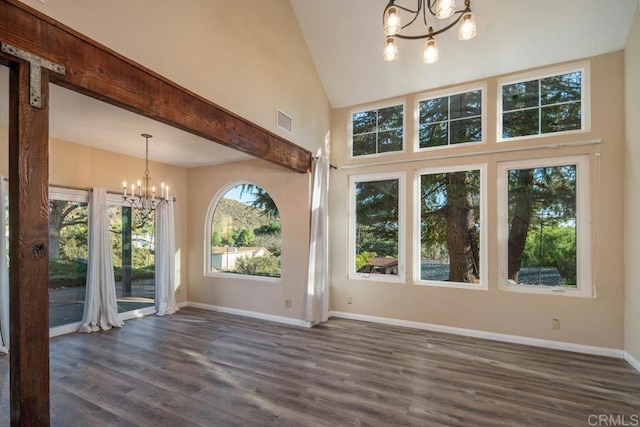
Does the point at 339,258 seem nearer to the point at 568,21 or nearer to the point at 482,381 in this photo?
the point at 482,381

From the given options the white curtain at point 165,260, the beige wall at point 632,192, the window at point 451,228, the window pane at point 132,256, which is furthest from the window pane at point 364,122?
the window pane at point 132,256

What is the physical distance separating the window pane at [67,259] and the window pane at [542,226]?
5914 mm

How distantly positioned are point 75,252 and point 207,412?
11.0 feet

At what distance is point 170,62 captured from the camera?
251cm

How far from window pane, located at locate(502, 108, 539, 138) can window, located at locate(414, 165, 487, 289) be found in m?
0.58

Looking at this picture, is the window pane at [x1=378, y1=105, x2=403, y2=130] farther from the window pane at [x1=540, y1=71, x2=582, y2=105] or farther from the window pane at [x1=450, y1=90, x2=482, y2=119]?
the window pane at [x1=540, y1=71, x2=582, y2=105]

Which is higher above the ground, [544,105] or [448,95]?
[448,95]

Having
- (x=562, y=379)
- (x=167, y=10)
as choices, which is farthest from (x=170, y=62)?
(x=562, y=379)

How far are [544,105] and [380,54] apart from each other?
224 cm

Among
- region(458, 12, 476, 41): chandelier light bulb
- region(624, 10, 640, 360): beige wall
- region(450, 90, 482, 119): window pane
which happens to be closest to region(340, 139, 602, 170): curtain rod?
region(624, 10, 640, 360): beige wall

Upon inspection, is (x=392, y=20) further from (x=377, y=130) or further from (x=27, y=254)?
(x=27, y=254)

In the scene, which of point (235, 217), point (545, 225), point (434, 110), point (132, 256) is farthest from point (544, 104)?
point (132, 256)

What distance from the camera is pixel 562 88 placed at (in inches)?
153

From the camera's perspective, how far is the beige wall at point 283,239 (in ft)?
15.3
